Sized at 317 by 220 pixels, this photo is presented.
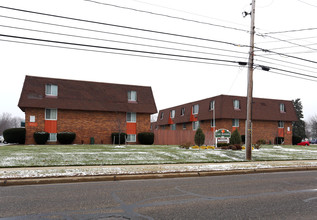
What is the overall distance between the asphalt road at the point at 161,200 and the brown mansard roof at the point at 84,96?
22.6 m

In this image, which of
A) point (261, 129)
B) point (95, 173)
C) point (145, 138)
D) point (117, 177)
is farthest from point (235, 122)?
point (95, 173)

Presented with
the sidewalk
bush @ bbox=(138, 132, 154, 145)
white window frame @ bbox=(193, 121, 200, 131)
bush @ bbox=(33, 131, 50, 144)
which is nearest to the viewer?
the sidewalk

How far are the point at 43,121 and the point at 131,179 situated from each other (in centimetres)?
2277

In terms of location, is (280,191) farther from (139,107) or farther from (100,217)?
(139,107)

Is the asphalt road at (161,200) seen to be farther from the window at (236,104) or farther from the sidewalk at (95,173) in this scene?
the window at (236,104)

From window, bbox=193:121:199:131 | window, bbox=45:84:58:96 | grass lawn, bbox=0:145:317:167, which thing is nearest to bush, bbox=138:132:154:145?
window, bbox=45:84:58:96

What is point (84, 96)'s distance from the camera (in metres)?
30.7

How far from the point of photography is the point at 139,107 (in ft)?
106

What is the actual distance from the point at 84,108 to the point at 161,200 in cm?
2521

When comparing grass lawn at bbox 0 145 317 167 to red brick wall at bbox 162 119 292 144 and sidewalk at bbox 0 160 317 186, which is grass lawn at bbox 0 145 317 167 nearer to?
sidewalk at bbox 0 160 317 186

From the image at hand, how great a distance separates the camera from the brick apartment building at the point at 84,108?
28.4m

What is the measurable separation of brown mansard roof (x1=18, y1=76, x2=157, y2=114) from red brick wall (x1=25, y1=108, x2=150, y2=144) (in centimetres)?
84

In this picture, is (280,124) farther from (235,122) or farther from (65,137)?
(65,137)

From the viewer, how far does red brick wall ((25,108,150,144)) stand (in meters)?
28.5
